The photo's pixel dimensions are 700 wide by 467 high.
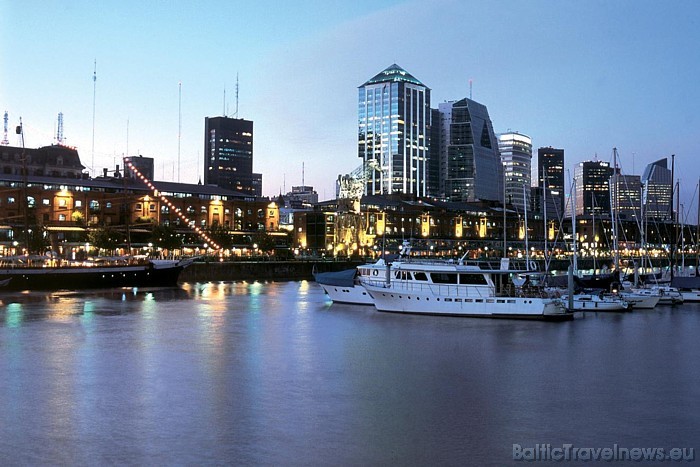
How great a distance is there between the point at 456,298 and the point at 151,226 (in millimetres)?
109825

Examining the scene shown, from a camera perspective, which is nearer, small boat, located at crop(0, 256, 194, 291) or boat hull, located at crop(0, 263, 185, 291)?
boat hull, located at crop(0, 263, 185, 291)

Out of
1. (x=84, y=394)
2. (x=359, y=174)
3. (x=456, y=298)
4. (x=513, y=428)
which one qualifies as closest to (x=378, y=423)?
(x=513, y=428)

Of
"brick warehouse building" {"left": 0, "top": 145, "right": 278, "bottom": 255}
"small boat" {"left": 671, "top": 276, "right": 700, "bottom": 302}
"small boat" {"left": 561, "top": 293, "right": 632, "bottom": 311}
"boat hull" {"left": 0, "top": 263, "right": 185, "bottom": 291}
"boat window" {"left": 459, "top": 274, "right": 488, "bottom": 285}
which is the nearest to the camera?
"boat window" {"left": 459, "top": 274, "right": 488, "bottom": 285}

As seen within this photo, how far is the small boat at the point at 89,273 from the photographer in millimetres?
98375

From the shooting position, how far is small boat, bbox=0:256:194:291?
323 feet

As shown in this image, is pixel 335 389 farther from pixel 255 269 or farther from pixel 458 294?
pixel 255 269

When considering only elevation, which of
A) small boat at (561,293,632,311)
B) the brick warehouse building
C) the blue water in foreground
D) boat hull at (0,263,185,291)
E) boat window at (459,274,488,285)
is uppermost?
the brick warehouse building

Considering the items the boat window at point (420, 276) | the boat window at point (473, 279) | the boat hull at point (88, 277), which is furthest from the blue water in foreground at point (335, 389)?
the boat hull at point (88, 277)

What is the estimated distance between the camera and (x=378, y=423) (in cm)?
2633

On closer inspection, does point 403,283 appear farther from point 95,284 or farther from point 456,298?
point 95,284

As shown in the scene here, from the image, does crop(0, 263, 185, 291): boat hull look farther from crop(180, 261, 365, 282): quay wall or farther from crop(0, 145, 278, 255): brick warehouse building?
crop(0, 145, 278, 255): brick warehouse building

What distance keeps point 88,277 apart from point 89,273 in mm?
643

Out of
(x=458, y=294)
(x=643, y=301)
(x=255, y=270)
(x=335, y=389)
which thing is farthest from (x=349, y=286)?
(x=255, y=270)

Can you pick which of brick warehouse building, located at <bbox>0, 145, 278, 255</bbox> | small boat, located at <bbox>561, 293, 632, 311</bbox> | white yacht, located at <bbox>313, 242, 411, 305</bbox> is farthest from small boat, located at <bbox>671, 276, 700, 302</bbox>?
brick warehouse building, located at <bbox>0, 145, 278, 255</bbox>
